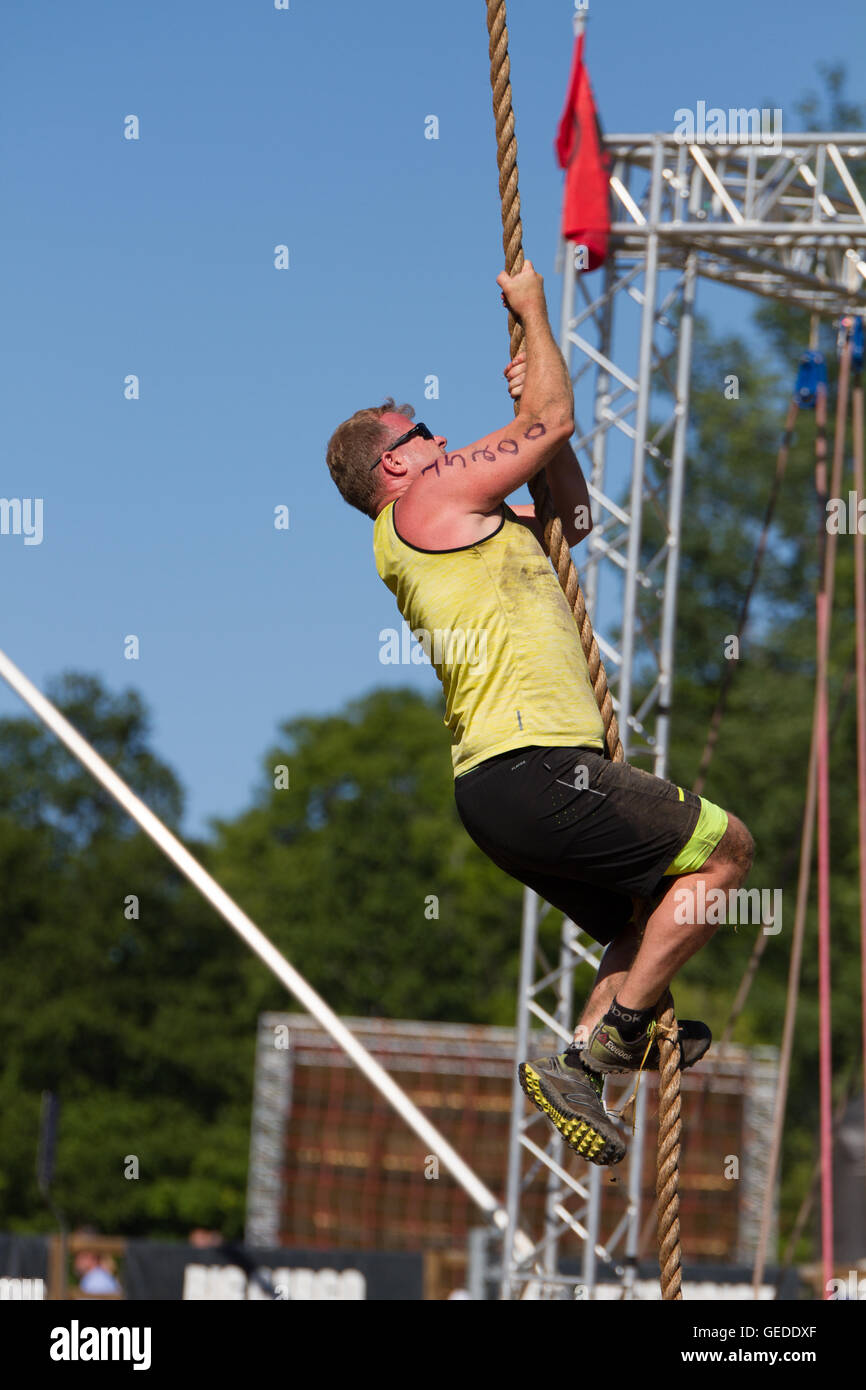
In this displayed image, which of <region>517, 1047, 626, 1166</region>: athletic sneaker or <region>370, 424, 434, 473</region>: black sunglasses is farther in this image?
<region>370, 424, 434, 473</region>: black sunglasses

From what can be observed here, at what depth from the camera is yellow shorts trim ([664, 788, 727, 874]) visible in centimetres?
349

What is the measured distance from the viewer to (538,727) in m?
3.47

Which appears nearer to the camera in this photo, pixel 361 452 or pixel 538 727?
pixel 538 727

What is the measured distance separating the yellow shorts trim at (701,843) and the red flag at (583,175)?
632 cm

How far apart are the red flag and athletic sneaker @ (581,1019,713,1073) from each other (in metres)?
6.36

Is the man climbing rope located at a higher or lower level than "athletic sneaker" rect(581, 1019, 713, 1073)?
higher

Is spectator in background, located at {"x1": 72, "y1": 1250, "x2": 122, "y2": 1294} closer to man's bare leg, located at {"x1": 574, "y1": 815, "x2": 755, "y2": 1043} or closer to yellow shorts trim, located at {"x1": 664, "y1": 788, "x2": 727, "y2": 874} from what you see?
man's bare leg, located at {"x1": 574, "y1": 815, "x2": 755, "y2": 1043}

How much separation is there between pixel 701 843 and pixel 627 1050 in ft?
1.68

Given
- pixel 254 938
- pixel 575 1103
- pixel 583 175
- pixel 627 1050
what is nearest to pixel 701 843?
pixel 627 1050

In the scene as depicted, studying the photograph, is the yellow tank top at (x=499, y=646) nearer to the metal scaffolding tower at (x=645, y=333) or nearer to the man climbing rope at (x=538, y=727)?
the man climbing rope at (x=538, y=727)

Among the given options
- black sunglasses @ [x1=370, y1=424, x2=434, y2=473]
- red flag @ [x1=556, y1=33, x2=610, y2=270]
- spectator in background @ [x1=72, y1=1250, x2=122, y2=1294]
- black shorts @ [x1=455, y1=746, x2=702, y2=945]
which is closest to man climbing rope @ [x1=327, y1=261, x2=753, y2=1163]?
black shorts @ [x1=455, y1=746, x2=702, y2=945]

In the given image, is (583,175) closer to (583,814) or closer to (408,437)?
(408,437)

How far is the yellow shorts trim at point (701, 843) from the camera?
3.49 meters
